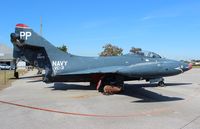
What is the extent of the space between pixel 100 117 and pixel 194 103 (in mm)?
4999

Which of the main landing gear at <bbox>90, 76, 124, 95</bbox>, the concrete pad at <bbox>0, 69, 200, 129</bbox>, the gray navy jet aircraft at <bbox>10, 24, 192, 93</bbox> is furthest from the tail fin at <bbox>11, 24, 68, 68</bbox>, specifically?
the concrete pad at <bbox>0, 69, 200, 129</bbox>

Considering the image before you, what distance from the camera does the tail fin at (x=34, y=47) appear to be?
2003cm

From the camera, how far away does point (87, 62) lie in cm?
1972

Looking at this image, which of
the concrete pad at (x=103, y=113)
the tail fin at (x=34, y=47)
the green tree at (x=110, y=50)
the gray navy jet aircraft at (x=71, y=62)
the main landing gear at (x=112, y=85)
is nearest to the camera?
the concrete pad at (x=103, y=113)

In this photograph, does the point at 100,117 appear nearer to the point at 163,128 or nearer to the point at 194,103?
the point at 163,128

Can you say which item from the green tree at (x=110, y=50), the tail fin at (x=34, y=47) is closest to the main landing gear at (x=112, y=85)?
the tail fin at (x=34, y=47)

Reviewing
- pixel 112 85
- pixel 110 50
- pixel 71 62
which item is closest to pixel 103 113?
pixel 112 85

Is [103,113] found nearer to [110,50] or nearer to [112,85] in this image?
[112,85]

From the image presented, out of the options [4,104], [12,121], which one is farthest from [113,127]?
[4,104]

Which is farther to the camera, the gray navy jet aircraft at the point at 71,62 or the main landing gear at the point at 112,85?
the gray navy jet aircraft at the point at 71,62

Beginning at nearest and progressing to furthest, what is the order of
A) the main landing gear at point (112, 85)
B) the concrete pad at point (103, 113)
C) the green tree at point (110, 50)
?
the concrete pad at point (103, 113), the main landing gear at point (112, 85), the green tree at point (110, 50)

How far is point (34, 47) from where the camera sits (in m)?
20.1

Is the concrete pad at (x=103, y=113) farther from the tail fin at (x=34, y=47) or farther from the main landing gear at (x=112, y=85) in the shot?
the tail fin at (x=34, y=47)

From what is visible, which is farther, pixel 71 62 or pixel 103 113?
pixel 71 62
